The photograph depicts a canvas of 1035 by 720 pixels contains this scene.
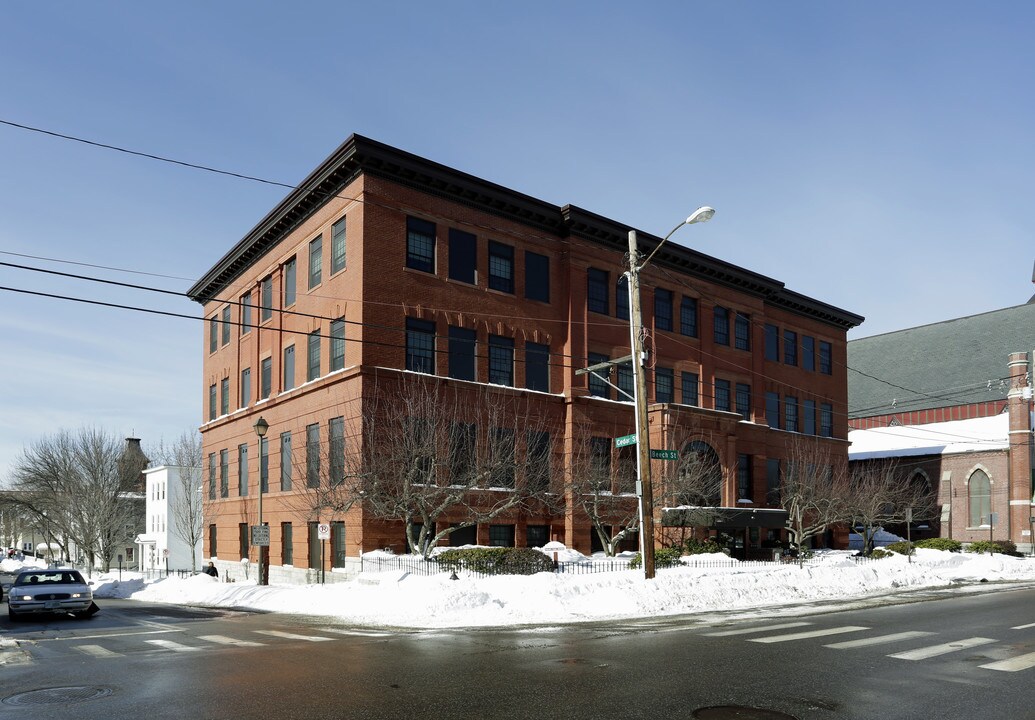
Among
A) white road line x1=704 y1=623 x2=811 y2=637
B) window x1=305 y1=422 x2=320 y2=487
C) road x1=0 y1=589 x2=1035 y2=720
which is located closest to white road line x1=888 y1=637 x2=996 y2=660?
road x1=0 y1=589 x2=1035 y2=720

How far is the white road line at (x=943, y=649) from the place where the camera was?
13461mm

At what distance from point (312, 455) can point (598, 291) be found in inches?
618

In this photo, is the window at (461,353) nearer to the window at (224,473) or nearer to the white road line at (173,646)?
the window at (224,473)

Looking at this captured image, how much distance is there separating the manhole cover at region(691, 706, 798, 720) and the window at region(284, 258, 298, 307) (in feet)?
116

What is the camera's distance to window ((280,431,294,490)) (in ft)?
135

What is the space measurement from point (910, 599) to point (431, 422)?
17.2 meters

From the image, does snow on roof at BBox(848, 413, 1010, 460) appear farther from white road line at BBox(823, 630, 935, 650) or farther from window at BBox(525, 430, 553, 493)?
white road line at BBox(823, 630, 935, 650)

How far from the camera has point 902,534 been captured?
245 feet

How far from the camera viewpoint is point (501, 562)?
2973 cm

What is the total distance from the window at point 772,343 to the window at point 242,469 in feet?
101

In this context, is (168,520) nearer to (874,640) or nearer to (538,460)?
(538,460)

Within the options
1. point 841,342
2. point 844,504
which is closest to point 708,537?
point 844,504

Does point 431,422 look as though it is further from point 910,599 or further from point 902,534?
point 902,534

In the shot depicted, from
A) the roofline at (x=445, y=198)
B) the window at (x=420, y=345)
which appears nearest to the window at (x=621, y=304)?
the roofline at (x=445, y=198)
